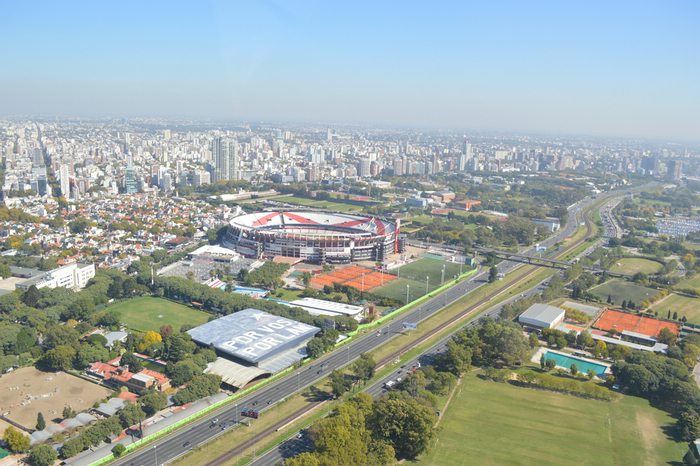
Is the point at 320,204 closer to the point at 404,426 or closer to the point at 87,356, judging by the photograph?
the point at 87,356

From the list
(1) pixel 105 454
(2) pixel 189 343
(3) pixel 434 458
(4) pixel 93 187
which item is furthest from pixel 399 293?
(4) pixel 93 187

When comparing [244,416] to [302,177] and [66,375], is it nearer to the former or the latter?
[66,375]

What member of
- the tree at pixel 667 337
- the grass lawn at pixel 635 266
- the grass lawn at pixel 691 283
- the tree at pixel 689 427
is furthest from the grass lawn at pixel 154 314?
the grass lawn at pixel 691 283

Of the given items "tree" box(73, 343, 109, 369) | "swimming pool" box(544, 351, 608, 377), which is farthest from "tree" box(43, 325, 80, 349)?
"swimming pool" box(544, 351, 608, 377)

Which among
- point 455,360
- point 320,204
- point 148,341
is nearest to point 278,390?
point 148,341

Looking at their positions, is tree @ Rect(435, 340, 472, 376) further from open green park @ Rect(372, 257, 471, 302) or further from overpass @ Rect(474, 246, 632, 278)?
overpass @ Rect(474, 246, 632, 278)

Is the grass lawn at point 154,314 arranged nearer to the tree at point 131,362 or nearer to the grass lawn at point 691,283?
the tree at point 131,362
